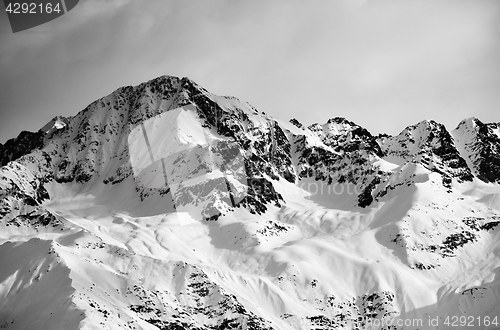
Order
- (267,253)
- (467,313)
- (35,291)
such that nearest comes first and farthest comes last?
(35,291)
(467,313)
(267,253)

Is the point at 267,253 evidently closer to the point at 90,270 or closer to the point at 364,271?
the point at 364,271

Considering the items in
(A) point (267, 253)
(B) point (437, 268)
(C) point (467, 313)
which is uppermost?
(A) point (267, 253)

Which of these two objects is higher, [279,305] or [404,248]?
[404,248]

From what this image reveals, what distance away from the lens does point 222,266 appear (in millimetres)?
188625

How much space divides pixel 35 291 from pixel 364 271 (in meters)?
99.4

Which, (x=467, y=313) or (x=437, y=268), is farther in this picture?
(x=437, y=268)

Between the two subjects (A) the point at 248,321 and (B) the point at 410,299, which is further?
(B) the point at 410,299

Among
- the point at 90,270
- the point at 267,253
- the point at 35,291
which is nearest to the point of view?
the point at 35,291

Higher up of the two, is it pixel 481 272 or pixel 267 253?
pixel 267 253

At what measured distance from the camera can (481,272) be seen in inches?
7165

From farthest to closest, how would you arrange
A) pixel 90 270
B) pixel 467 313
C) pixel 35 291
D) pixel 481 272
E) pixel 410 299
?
1. pixel 481 272
2. pixel 410 299
3. pixel 467 313
4. pixel 90 270
5. pixel 35 291

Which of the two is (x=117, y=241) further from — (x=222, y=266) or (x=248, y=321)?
(x=248, y=321)

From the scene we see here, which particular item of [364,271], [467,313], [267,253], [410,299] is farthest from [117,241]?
[467,313]

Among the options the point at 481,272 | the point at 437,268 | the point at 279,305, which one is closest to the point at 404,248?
the point at 437,268
